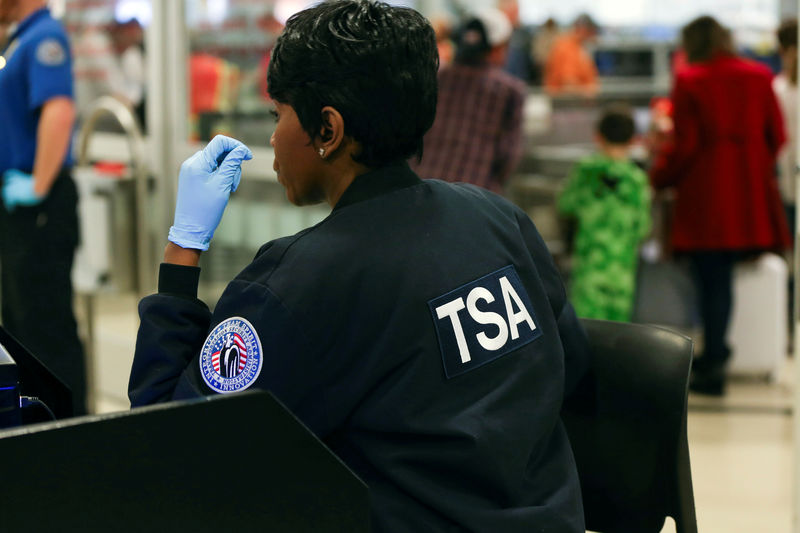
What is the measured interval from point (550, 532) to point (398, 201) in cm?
40

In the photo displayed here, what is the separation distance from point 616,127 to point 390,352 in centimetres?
306

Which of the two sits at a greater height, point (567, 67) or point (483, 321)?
point (567, 67)

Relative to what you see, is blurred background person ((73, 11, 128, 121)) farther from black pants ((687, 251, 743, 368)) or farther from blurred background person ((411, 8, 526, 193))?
black pants ((687, 251, 743, 368))

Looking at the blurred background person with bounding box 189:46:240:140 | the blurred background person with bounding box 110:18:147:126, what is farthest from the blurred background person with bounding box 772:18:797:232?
the blurred background person with bounding box 110:18:147:126

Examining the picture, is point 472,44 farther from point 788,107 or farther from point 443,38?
point 443,38

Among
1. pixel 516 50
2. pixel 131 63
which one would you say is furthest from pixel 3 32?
pixel 516 50

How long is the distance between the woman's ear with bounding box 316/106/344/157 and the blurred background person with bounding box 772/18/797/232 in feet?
10.4

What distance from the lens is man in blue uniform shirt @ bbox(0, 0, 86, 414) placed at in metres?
3.05

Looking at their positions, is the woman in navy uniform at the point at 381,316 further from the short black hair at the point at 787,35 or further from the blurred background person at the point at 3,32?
the short black hair at the point at 787,35

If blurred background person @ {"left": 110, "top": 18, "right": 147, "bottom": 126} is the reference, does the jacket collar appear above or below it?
below

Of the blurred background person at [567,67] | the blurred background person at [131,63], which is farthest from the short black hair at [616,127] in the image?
A: the blurred background person at [567,67]

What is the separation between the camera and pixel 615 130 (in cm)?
408

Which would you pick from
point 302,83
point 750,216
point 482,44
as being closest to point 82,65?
point 482,44

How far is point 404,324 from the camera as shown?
1182 mm
